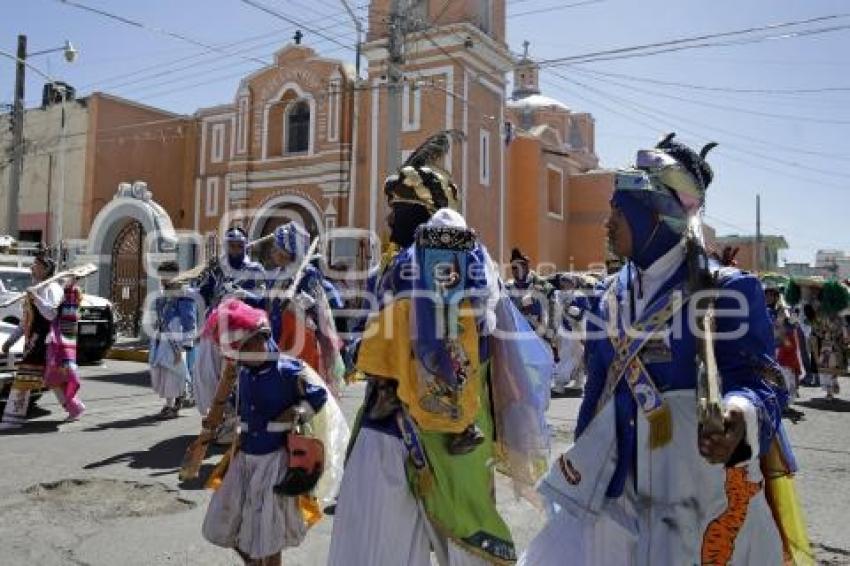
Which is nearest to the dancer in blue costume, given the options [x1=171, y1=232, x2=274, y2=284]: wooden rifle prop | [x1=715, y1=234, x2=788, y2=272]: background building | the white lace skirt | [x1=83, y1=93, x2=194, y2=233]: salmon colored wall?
the white lace skirt

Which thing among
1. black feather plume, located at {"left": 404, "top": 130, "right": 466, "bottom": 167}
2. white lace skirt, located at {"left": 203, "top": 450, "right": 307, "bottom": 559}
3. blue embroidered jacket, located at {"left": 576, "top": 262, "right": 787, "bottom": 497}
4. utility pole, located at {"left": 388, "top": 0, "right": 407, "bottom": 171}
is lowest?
white lace skirt, located at {"left": 203, "top": 450, "right": 307, "bottom": 559}

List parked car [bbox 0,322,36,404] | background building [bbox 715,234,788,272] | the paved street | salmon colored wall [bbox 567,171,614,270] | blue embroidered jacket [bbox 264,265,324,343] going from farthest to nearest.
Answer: background building [bbox 715,234,788,272] < salmon colored wall [bbox 567,171,614,270] < parked car [bbox 0,322,36,404] < blue embroidered jacket [bbox 264,265,324,343] < the paved street

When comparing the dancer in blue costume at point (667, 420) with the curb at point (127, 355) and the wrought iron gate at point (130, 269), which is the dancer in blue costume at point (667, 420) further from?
the wrought iron gate at point (130, 269)

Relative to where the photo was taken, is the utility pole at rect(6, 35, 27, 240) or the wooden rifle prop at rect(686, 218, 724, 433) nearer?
the wooden rifle prop at rect(686, 218, 724, 433)

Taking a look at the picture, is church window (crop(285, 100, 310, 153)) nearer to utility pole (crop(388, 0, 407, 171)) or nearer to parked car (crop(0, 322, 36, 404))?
utility pole (crop(388, 0, 407, 171))

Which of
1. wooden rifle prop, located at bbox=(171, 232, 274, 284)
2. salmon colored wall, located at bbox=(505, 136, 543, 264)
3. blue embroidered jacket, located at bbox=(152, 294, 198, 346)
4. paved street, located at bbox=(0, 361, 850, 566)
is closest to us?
paved street, located at bbox=(0, 361, 850, 566)

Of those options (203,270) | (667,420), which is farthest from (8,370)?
(667,420)

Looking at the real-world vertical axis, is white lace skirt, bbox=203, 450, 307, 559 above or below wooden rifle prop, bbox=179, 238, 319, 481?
below

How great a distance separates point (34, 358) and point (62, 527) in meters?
4.54

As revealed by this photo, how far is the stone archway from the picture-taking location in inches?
797

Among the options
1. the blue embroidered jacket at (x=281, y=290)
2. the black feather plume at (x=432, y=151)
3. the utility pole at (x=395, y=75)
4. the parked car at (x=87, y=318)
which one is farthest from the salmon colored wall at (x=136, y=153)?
the black feather plume at (x=432, y=151)

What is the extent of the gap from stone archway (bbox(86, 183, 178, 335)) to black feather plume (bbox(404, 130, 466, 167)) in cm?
1659

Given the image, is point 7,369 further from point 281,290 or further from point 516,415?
point 516,415

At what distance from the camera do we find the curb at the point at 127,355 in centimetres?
1664
